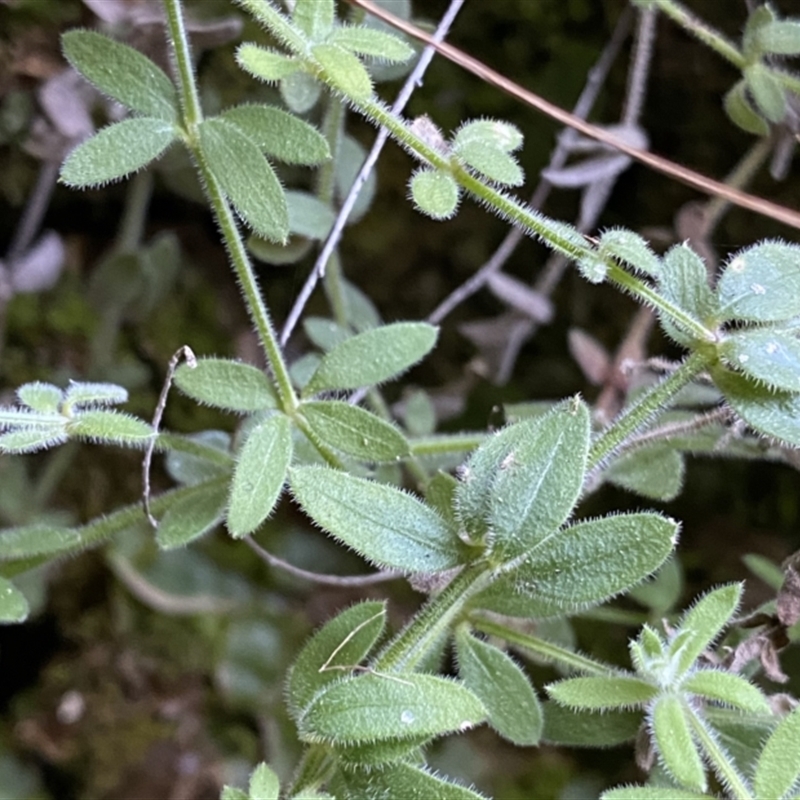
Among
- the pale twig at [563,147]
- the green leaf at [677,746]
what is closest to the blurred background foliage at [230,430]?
the pale twig at [563,147]

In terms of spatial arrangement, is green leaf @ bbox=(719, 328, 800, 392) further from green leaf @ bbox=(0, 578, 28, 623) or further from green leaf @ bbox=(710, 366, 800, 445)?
green leaf @ bbox=(0, 578, 28, 623)

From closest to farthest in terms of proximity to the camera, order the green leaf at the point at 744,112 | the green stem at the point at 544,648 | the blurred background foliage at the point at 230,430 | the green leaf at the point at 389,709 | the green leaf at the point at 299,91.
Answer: the green leaf at the point at 389,709 < the green stem at the point at 544,648 < the green leaf at the point at 299,91 < the green leaf at the point at 744,112 < the blurred background foliage at the point at 230,430

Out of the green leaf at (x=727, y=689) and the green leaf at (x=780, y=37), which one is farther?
the green leaf at (x=780, y=37)

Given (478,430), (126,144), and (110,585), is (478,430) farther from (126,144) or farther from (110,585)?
(126,144)

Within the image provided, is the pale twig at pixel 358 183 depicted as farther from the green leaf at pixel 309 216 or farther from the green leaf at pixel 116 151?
the green leaf at pixel 116 151

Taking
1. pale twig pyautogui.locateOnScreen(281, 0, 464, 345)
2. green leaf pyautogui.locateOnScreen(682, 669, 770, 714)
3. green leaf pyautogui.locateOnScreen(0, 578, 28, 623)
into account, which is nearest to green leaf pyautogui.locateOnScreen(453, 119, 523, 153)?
pale twig pyautogui.locateOnScreen(281, 0, 464, 345)

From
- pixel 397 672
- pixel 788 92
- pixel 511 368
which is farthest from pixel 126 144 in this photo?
pixel 511 368
